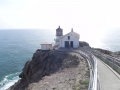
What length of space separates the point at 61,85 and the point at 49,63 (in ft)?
46.8

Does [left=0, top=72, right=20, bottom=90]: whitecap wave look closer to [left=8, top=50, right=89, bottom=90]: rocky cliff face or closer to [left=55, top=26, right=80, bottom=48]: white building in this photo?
[left=8, top=50, right=89, bottom=90]: rocky cliff face

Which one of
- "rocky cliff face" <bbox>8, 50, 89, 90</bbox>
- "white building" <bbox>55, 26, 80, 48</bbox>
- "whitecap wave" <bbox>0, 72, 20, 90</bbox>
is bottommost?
"whitecap wave" <bbox>0, 72, 20, 90</bbox>

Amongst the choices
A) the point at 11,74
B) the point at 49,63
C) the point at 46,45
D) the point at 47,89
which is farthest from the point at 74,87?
the point at 11,74

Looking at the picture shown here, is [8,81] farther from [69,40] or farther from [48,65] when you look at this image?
[69,40]

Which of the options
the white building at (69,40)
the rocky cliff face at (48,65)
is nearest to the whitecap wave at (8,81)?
the rocky cliff face at (48,65)

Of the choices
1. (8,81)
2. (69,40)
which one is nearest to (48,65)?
(69,40)

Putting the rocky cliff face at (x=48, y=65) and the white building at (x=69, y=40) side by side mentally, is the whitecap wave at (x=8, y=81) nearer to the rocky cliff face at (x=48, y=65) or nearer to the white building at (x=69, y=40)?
the rocky cliff face at (x=48, y=65)

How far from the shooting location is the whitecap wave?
37.5m

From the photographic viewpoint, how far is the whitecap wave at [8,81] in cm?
3750

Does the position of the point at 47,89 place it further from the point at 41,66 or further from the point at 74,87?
the point at 41,66

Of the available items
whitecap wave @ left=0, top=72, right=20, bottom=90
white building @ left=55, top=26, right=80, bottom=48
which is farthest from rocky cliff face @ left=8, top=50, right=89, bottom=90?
white building @ left=55, top=26, right=80, bottom=48

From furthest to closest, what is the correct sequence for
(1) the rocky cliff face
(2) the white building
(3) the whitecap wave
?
1. (2) the white building
2. (3) the whitecap wave
3. (1) the rocky cliff face

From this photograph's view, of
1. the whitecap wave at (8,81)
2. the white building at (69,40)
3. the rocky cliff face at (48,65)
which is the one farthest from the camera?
the white building at (69,40)

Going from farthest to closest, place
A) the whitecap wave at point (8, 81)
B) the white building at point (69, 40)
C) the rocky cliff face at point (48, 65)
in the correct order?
the white building at point (69, 40) < the whitecap wave at point (8, 81) < the rocky cliff face at point (48, 65)
